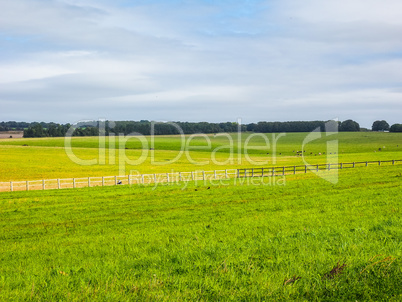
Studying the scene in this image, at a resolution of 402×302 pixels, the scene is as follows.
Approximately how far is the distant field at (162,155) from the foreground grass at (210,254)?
3558 centimetres

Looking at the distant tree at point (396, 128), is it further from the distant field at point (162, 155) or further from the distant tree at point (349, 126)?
the distant field at point (162, 155)

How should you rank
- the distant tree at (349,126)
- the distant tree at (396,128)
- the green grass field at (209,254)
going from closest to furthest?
the green grass field at (209,254) < the distant tree at (396,128) < the distant tree at (349,126)

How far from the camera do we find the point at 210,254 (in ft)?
26.0

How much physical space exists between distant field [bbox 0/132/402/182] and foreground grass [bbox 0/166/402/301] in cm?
3558

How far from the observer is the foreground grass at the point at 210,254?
5992 millimetres

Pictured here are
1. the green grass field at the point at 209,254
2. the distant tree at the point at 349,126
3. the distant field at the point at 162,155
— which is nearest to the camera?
the green grass field at the point at 209,254

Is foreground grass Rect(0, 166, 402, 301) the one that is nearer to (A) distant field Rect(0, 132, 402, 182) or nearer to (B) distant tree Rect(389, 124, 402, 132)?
(A) distant field Rect(0, 132, 402, 182)

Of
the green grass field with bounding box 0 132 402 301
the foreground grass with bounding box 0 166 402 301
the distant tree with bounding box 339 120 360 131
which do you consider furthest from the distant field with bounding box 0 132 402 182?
the distant tree with bounding box 339 120 360 131

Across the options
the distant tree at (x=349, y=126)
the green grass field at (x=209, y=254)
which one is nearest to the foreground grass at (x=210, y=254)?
the green grass field at (x=209, y=254)

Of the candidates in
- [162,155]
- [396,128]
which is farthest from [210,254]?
[396,128]

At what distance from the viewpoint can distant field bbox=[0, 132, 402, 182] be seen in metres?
58.5

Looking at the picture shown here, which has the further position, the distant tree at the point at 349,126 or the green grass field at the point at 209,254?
the distant tree at the point at 349,126

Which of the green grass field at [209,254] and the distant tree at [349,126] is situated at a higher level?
the distant tree at [349,126]

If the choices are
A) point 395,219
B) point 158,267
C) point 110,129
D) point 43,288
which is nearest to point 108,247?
point 158,267
